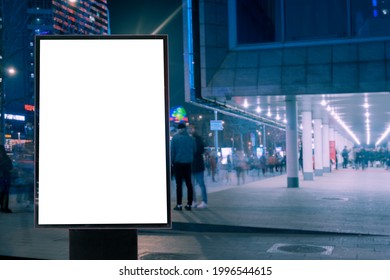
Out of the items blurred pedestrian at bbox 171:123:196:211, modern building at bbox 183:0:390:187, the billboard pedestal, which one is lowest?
the billboard pedestal

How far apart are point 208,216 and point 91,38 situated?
7.77m

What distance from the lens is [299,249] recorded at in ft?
26.3

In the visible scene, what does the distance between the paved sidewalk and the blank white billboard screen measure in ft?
12.1

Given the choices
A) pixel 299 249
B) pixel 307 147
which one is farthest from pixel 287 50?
pixel 299 249

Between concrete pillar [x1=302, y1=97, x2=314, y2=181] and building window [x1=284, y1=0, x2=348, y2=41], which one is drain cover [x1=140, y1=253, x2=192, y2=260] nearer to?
building window [x1=284, y1=0, x2=348, y2=41]

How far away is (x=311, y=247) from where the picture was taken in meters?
8.18

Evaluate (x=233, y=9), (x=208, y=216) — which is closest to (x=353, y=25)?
(x=233, y=9)

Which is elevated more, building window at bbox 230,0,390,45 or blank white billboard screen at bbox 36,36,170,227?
building window at bbox 230,0,390,45

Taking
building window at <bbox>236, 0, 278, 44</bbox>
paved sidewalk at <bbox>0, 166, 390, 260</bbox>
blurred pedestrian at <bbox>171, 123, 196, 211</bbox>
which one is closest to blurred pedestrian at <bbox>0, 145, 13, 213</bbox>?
paved sidewalk at <bbox>0, 166, 390, 260</bbox>

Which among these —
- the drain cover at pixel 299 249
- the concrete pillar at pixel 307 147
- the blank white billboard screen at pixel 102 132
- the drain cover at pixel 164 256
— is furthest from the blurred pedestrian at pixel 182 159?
the concrete pillar at pixel 307 147

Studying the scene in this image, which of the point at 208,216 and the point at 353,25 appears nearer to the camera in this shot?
the point at 208,216

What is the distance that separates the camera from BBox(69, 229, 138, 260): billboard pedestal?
4.31 meters
